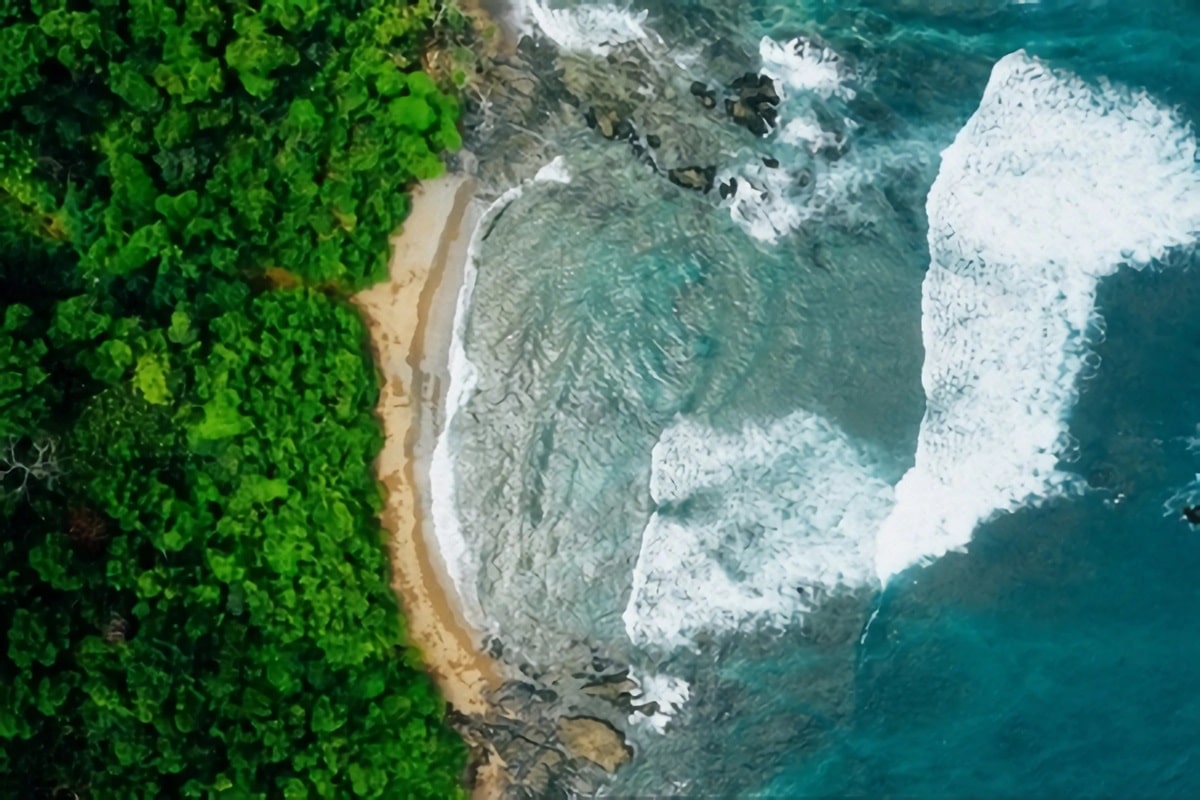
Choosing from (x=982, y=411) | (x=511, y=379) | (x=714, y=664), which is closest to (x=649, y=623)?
(x=714, y=664)

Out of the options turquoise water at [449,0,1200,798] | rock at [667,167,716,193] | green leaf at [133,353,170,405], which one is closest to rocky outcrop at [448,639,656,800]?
turquoise water at [449,0,1200,798]

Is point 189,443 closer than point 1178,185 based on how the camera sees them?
Yes

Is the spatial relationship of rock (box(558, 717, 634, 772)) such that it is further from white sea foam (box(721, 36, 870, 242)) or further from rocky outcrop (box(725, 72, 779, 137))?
rocky outcrop (box(725, 72, 779, 137))

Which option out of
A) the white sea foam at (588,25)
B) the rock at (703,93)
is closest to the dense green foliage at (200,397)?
the white sea foam at (588,25)

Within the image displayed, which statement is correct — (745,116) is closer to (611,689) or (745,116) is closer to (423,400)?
(423,400)

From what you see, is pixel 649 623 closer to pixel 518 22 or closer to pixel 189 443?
pixel 189 443
